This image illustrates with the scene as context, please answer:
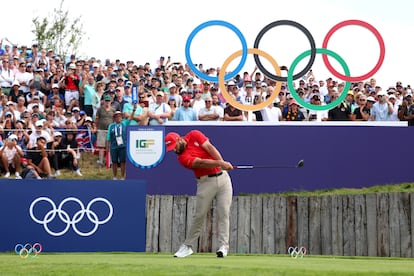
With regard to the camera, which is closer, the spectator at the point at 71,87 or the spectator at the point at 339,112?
the spectator at the point at 339,112

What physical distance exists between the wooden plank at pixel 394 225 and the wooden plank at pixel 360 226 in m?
0.62

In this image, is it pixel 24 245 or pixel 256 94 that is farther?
pixel 256 94

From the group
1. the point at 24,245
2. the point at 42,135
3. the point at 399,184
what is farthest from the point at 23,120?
the point at 399,184

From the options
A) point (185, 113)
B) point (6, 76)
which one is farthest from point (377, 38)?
point (6, 76)

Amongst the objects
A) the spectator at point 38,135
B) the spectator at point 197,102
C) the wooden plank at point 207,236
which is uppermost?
the spectator at point 197,102

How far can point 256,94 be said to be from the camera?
22.3 metres

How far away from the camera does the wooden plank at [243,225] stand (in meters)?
18.9

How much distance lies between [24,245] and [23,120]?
16.3 ft

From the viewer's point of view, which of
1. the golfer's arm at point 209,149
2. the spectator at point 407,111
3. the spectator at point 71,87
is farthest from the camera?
the spectator at point 71,87

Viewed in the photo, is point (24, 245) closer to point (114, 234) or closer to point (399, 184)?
point (114, 234)

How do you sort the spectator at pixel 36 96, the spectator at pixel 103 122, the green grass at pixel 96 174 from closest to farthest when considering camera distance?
the green grass at pixel 96 174, the spectator at pixel 103 122, the spectator at pixel 36 96

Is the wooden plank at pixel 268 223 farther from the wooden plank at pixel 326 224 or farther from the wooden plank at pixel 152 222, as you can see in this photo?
the wooden plank at pixel 152 222

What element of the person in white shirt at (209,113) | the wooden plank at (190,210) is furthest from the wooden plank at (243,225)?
the person in white shirt at (209,113)

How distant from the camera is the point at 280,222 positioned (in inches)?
739
